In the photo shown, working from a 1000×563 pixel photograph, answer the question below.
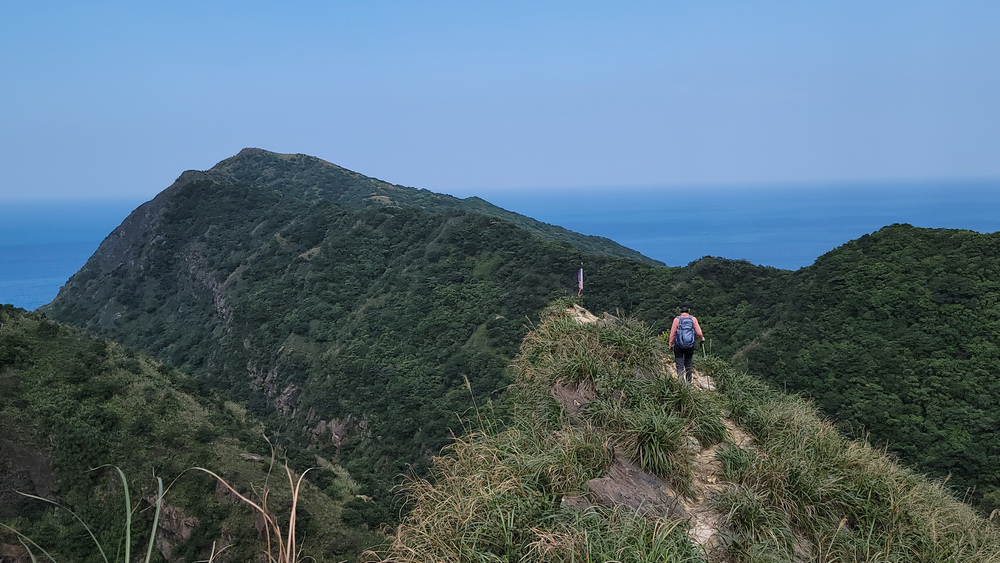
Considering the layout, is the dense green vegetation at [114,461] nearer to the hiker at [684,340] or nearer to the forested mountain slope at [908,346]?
the hiker at [684,340]

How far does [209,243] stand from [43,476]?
47.5m

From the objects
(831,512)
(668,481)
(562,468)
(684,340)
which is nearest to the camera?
(562,468)

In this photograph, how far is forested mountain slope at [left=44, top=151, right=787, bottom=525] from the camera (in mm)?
31266

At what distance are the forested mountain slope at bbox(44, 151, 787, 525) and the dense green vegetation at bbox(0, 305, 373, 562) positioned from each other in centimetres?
421

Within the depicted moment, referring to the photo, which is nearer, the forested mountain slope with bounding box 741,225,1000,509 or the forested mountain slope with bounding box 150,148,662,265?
the forested mountain slope with bounding box 741,225,1000,509

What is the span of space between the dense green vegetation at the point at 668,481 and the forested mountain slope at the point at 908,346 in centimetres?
1326

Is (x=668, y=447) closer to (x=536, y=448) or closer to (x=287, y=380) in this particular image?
(x=536, y=448)

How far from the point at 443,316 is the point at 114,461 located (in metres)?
21.7

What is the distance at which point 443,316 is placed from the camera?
126 ft

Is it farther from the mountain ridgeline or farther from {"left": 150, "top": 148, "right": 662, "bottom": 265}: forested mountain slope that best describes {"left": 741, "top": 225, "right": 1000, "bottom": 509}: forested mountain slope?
{"left": 150, "top": 148, "right": 662, "bottom": 265}: forested mountain slope

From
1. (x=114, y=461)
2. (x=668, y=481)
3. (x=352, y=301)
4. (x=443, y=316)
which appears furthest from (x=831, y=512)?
(x=352, y=301)

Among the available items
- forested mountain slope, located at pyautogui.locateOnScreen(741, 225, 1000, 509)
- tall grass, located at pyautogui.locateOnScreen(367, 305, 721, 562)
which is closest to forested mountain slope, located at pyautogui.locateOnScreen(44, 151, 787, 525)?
forested mountain slope, located at pyautogui.locateOnScreen(741, 225, 1000, 509)

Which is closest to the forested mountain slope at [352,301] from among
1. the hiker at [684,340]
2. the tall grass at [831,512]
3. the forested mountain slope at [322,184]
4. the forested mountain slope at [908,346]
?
the forested mountain slope at [908,346]

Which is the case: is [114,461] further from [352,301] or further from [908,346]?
[908,346]
